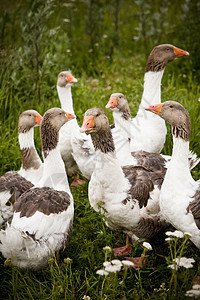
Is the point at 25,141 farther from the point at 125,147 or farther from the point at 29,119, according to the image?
the point at 125,147

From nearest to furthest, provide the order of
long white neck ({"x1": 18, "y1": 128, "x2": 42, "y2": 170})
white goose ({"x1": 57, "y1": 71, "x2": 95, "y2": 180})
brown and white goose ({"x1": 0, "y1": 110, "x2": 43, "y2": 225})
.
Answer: brown and white goose ({"x1": 0, "y1": 110, "x2": 43, "y2": 225}), long white neck ({"x1": 18, "y1": 128, "x2": 42, "y2": 170}), white goose ({"x1": 57, "y1": 71, "x2": 95, "y2": 180})

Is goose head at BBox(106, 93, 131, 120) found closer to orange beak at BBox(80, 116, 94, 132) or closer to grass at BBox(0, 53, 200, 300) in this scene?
orange beak at BBox(80, 116, 94, 132)

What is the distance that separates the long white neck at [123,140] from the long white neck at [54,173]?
0.71m

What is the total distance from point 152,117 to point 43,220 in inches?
81.0

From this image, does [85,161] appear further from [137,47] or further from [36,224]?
[137,47]

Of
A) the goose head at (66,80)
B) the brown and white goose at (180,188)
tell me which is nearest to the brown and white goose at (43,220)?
the brown and white goose at (180,188)

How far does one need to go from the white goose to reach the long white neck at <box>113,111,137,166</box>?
446 mm

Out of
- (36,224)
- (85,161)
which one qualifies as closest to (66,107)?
(85,161)

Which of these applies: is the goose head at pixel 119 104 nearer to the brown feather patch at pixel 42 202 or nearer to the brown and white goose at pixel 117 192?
the brown and white goose at pixel 117 192

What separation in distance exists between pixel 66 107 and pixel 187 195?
2.43 meters

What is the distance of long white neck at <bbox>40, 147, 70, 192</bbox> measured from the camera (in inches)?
141

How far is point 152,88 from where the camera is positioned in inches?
177

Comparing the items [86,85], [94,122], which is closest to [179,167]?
[94,122]

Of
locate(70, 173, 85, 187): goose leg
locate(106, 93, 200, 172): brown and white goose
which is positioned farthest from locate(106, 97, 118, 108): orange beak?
locate(70, 173, 85, 187): goose leg
